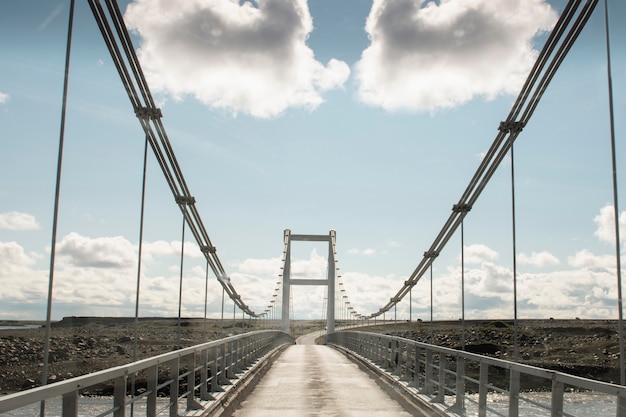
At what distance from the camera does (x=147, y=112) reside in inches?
476

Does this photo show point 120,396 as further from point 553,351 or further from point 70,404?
point 553,351

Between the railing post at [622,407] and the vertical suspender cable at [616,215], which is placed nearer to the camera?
the railing post at [622,407]

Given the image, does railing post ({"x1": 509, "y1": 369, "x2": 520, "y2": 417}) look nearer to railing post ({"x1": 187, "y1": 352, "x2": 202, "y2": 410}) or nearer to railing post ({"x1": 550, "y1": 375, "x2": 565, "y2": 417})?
railing post ({"x1": 550, "y1": 375, "x2": 565, "y2": 417})

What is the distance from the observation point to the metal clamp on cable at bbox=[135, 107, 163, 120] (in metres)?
12.0

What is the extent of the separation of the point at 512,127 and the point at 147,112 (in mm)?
6352

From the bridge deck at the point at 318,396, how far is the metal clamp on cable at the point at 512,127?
516 cm

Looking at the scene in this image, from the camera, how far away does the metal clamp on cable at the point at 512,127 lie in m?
12.8

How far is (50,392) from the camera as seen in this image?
14.6 ft

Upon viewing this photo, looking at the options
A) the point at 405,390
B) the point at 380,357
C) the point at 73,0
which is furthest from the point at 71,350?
the point at 73,0

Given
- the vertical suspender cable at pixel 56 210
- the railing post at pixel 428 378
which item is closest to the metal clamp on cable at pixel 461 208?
the railing post at pixel 428 378

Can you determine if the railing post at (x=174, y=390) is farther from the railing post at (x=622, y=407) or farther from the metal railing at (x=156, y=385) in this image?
the railing post at (x=622, y=407)

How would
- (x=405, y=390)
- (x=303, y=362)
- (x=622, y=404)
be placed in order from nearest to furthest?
(x=622, y=404) → (x=405, y=390) → (x=303, y=362)

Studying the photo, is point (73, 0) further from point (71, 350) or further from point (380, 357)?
point (71, 350)

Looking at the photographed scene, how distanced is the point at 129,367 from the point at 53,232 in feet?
4.29
